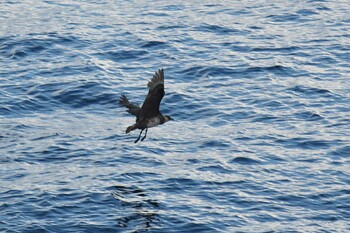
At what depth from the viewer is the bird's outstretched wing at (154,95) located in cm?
3228

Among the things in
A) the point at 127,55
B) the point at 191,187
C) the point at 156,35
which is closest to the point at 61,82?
the point at 127,55

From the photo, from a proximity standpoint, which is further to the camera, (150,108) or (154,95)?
(150,108)

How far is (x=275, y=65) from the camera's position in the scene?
158ft

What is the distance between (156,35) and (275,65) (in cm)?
775

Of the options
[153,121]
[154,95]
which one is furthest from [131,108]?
[154,95]

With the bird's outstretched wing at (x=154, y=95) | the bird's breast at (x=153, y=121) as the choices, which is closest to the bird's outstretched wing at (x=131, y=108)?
the bird's outstretched wing at (x=154, y=95)

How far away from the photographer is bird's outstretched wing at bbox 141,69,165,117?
3228 cm

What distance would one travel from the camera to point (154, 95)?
32.8m

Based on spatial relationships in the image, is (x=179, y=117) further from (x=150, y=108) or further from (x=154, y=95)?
(x=154, y=95)

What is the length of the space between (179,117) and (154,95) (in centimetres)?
1022

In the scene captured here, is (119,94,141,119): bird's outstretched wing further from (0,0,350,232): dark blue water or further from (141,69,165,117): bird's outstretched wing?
(0,0,350,232): dark blue water

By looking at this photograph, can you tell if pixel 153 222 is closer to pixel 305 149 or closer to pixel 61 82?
pixel 305 149

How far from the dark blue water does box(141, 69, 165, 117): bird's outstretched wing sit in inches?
138

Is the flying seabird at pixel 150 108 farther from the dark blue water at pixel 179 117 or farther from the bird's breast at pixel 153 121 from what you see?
the dark blue water at pixel 179 117
